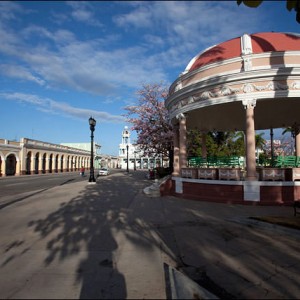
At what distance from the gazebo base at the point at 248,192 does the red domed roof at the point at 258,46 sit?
22.5 feet

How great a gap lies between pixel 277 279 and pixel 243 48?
1230 centimetres

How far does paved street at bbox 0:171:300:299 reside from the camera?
4484mm

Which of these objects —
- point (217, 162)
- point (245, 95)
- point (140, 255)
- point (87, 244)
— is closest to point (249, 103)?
point (245, 95)

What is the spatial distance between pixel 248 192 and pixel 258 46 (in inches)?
308

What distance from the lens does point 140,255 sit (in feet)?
19.9

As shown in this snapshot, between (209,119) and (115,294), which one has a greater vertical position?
(209,119)

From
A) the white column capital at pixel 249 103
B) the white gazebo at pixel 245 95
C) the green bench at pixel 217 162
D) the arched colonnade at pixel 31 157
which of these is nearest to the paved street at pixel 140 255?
the white gazebo at pixel 245 95

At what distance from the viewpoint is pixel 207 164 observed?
1798 centimetres

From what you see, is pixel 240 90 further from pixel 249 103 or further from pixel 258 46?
pixel 258 46

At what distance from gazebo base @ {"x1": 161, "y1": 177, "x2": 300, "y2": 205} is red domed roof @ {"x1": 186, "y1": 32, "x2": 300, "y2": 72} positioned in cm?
686

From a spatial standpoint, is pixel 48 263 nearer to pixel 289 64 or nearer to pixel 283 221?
pixel 283 221

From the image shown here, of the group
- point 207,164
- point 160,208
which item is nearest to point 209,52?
point 207,164

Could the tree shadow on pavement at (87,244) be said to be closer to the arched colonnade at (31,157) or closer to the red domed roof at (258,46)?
the red domed roof at (258,46)

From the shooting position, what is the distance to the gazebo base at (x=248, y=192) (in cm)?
1265
